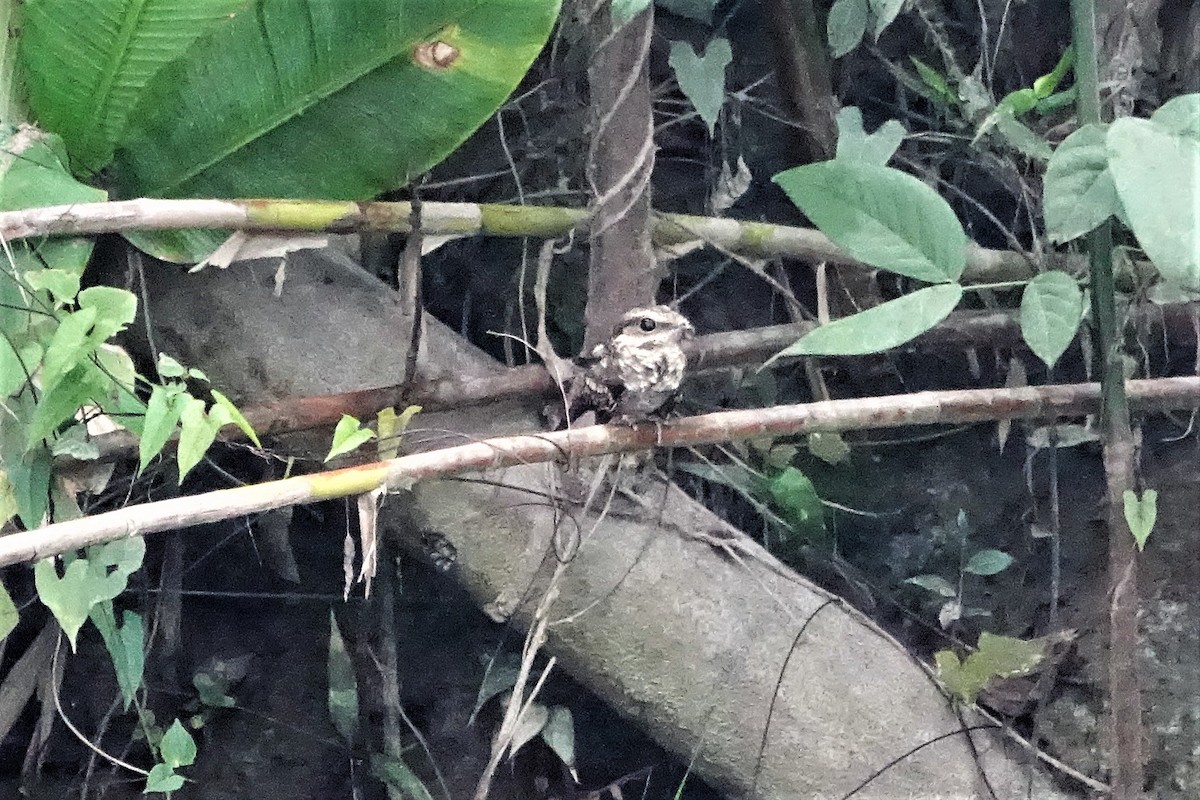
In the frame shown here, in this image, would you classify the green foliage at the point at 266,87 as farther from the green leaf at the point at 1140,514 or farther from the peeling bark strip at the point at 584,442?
the green leaf at the point at 1140,514

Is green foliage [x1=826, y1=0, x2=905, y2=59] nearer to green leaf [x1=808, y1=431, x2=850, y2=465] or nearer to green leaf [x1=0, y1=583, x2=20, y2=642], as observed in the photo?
green leaf [x1=808, y1=431, x2=850, y2=465]

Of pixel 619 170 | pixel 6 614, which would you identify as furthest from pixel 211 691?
pixel 619 170

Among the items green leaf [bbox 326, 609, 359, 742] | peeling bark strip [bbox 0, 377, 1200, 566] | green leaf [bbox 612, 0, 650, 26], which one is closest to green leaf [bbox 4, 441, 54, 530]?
peeling bark strip [bbox 0, 377, 1200, 566]

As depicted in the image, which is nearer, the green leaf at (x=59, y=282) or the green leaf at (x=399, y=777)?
the green leaf at (x=59, y=282)

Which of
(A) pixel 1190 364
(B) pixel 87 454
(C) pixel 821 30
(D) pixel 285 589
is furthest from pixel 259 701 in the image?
(A) pixel 1190 364

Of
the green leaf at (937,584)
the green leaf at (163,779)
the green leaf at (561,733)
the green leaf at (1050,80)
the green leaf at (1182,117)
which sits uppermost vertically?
the green leaf at (1050,80)

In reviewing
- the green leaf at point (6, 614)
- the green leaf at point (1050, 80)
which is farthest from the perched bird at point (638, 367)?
the green leaf at point (6, 614)

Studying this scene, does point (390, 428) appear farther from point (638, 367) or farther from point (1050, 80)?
point (1050, 80)

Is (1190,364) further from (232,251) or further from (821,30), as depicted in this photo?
(232,251)
